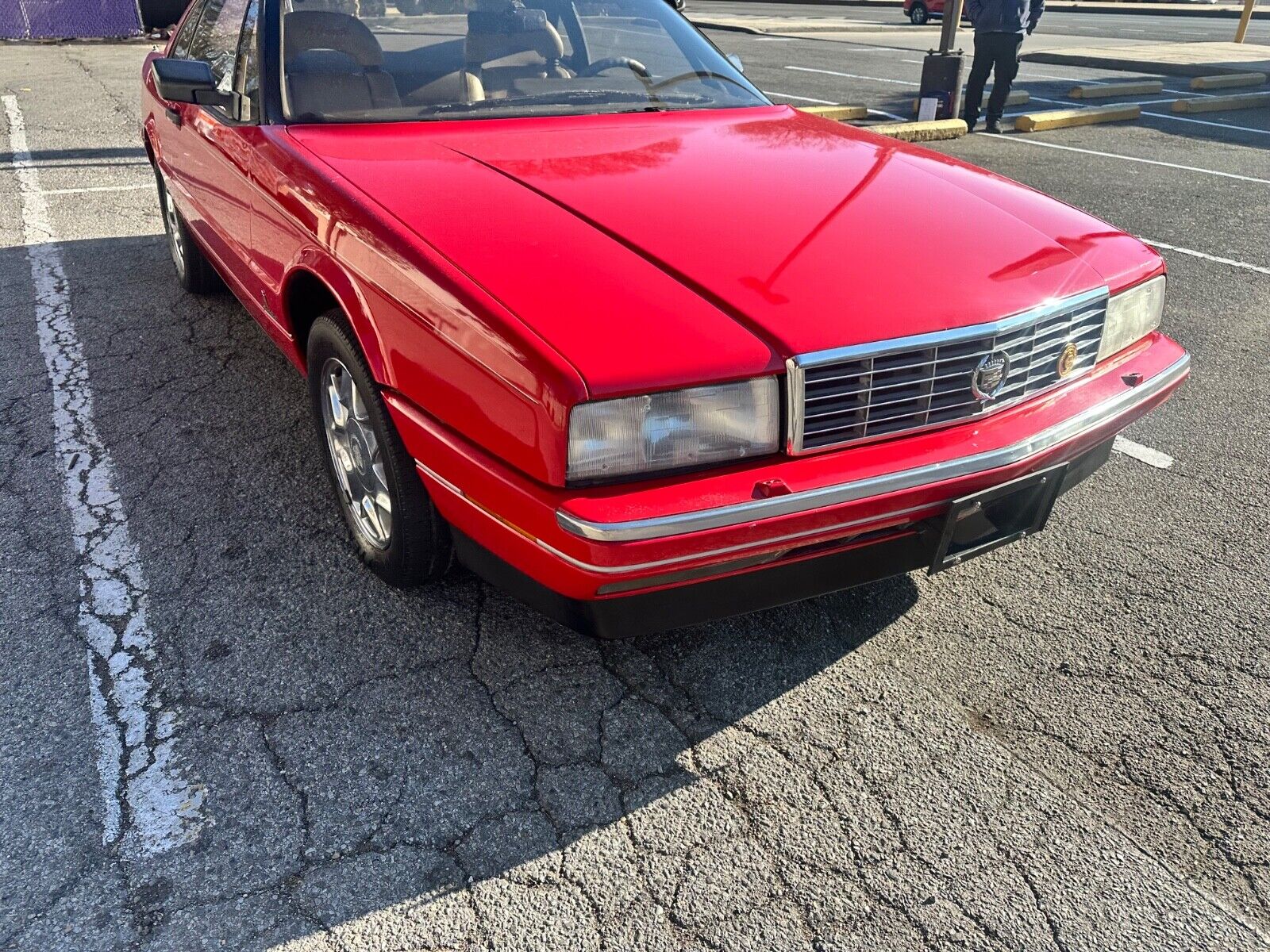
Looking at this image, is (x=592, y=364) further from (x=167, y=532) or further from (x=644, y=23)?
(x=644, y=23)

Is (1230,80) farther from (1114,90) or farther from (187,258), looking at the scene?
(187,258)

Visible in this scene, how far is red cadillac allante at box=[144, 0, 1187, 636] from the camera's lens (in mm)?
2035

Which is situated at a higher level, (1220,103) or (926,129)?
(926,129)

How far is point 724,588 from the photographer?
85.0 inches

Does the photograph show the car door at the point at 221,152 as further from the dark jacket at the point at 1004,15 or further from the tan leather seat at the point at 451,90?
the dark jacket at the point at 1004,15

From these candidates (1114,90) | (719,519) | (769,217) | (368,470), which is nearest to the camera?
(719,519)

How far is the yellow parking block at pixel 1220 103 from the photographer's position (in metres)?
11.1

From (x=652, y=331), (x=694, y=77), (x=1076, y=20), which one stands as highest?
(x=694, y=77)

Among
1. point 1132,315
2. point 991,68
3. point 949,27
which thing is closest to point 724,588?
point 1132,315

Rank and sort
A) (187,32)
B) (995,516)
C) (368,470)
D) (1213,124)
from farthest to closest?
1. (1213,124)
2. (187,32)
3. (368,470)
4. (995,516)

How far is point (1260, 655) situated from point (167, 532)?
3076mm

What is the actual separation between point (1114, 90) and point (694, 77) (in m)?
10.2

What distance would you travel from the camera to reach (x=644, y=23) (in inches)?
147

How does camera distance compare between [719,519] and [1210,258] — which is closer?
[719,519]
